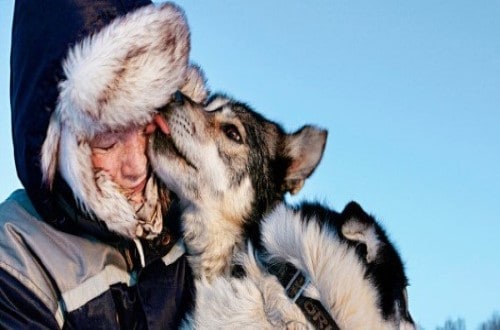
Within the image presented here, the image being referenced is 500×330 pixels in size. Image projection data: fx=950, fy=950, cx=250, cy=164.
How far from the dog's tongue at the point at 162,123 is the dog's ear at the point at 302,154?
2.51 ft

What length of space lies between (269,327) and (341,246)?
447 mm

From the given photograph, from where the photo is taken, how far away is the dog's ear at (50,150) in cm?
418

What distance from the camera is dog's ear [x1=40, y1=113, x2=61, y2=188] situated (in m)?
4.18

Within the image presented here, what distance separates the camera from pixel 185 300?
446 cm

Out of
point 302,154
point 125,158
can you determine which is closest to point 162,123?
point 125,158

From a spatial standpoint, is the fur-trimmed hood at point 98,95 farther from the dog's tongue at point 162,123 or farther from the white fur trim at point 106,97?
the dog's tongue at point 162,123

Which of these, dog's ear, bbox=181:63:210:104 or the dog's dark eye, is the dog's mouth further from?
the dog's dark eye

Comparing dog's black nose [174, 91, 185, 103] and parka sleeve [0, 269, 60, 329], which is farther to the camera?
dog's black nose [174, 91, 185, 103]

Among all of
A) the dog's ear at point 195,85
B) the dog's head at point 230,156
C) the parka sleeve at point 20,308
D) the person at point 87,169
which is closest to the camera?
the parka sleeve at point 20,308

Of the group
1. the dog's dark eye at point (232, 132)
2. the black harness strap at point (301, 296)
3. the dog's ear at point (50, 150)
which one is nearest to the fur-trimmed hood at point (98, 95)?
the dog's ear at point (50, 150)

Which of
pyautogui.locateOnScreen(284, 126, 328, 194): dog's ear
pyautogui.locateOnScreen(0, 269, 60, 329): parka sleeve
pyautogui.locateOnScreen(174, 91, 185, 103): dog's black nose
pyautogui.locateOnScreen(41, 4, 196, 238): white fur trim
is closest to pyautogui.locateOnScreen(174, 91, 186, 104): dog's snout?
pyautogui.locateOnScreen(174, 91, 185, 103): dog's black nose

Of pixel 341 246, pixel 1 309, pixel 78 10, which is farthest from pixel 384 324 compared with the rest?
pixel 78 10

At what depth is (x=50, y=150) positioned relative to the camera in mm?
4199

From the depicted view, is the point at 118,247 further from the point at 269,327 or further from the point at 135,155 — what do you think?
the point at 269,327
